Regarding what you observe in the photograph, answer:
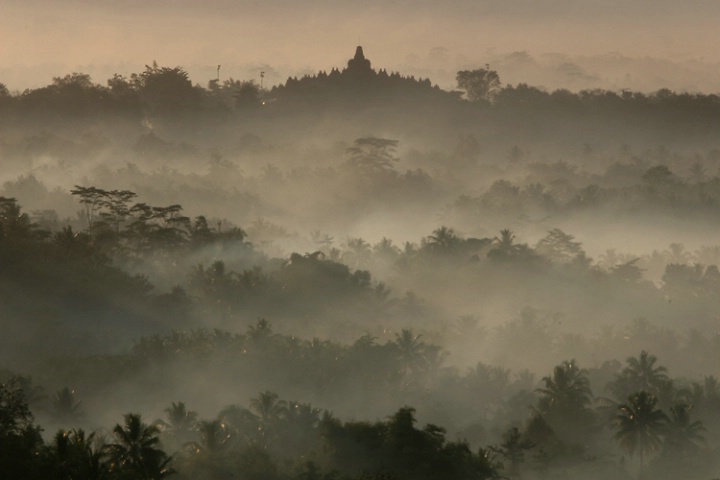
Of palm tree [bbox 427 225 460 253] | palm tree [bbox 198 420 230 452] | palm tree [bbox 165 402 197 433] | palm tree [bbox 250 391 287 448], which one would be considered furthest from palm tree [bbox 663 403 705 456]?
palm tree [bbox 427 225 460 253]

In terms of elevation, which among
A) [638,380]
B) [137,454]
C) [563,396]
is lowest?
A: [137,454]

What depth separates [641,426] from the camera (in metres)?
89.2

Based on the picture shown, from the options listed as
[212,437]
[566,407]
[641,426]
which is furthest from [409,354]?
[212,437]

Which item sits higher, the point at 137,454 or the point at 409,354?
the point at 409,354

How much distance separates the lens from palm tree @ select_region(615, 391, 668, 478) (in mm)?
88812

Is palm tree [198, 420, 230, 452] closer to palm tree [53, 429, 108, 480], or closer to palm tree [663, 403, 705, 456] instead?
palm tree [53, 429, 108, 480]

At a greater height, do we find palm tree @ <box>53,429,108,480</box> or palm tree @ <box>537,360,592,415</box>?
palm tree @ <box>537,360,592,415</box>

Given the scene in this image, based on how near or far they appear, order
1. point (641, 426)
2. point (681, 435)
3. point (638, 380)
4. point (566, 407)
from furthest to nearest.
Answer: point (638, 380)
point (566, 407)
point (681, 435)
point (641, 426)

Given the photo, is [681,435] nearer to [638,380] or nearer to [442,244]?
[638,380]

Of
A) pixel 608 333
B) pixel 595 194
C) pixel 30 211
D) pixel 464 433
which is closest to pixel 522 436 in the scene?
pixel 464 433

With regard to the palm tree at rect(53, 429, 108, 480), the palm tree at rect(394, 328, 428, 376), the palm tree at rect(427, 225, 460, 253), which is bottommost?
the palm tree at rect(53, 429, 108, 480)

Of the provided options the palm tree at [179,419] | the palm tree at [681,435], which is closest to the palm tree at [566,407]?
the palm tree at [681,435]

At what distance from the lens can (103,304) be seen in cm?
10862

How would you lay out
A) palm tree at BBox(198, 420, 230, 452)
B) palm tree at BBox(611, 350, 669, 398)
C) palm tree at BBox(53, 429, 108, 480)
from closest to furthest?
palm tree at BBox(53, 429, 108, 480)
palm tree at BBox(198, 420, 230, 452)
palm tree at BBox(611, 350, 669, 398)
